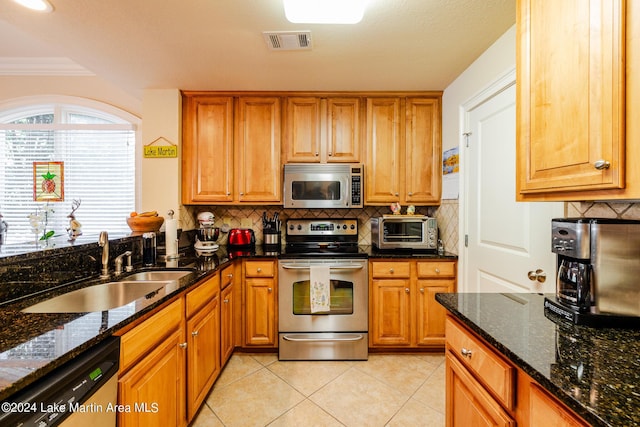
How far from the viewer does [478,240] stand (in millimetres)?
2084

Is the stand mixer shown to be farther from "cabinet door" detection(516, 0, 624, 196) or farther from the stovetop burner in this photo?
"cabinet door" detection(516, 0, 624, 196)

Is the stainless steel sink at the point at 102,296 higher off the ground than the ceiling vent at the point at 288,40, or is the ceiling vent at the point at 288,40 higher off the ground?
the ceiling vent at the point at 288,40

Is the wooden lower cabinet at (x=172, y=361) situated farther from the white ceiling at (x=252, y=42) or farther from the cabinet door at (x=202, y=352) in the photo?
the white ceiling at (x=252, y=42)

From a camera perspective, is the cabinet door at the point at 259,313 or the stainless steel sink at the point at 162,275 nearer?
the stainless steel sink at the point at 162,275

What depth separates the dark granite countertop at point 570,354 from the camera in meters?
0.56

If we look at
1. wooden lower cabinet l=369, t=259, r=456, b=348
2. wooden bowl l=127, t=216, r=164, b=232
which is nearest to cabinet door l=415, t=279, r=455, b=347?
wooden lower cabinet l=369, t=259, r=456, b=348

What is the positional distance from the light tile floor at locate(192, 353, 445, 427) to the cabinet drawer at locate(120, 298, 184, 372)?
78 centimetres

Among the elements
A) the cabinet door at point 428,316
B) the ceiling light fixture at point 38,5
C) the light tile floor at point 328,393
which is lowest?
the light tile floor at point 328,393

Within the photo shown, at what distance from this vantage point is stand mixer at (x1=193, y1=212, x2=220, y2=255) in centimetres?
255

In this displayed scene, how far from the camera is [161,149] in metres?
2.64

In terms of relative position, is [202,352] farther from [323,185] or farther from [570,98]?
[570,98]

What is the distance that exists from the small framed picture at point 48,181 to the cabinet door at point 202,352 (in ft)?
8.75

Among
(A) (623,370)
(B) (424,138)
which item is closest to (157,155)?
(B) (424,138)

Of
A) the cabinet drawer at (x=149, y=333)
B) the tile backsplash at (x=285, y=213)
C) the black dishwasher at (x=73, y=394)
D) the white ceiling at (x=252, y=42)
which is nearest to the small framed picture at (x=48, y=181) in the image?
the white ceiling at (x=252, y=42)
